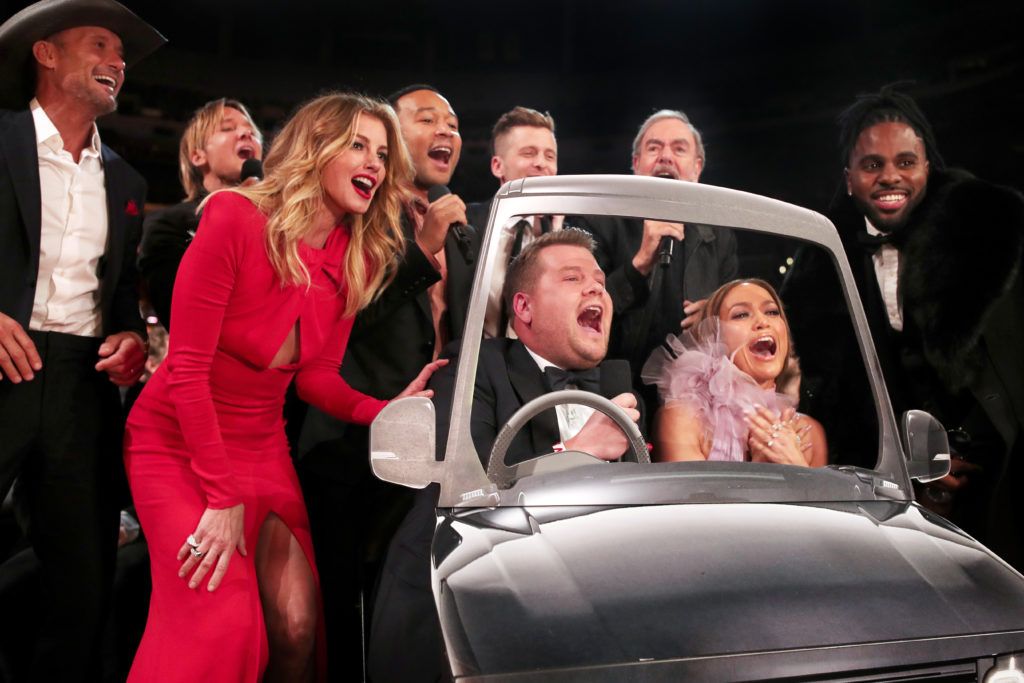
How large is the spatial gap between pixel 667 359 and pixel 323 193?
1.17 meters

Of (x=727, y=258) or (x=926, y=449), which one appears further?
(x=727, y=258)

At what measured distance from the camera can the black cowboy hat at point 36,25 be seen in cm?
276

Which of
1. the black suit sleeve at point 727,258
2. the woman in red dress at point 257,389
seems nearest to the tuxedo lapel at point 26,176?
the woman in red dress at point 257,389

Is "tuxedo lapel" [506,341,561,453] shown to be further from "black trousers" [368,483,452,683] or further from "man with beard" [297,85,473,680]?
"man with beard" [297,85,473,680]

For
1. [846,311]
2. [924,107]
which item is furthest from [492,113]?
[846,311]

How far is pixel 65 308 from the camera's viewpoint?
2779 mm

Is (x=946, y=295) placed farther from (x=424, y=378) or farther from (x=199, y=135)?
(x=199, y=135)

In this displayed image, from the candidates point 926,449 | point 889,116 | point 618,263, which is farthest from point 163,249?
point 889,116

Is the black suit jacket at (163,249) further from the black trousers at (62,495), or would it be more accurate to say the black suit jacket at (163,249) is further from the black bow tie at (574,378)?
the black bow tie at (574,378)

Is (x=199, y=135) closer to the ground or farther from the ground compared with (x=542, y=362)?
farther from the ground

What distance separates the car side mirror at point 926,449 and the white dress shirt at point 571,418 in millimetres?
780

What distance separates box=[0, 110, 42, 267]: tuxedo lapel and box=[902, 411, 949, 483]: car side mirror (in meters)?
2.49

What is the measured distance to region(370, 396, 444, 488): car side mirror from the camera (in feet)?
5.74

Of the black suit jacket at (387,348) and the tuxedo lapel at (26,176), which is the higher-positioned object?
Result: the tuxedo lapel at (26,176)
